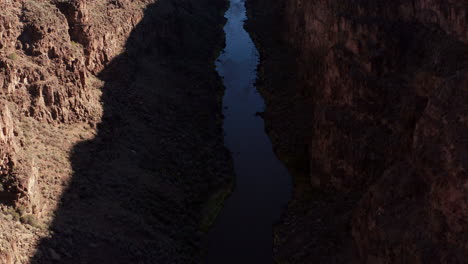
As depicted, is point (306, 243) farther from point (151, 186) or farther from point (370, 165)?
point (151, 186)

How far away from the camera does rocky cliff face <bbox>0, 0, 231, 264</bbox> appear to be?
115ft

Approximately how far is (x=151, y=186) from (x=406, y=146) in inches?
776

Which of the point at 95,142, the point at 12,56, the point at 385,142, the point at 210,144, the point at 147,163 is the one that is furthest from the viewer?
the point at 210,144

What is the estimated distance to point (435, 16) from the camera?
1658 inches

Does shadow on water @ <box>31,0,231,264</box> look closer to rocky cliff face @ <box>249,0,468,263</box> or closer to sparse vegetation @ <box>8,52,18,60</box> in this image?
rocky cliff face @ <box>249,0,468,263</box>

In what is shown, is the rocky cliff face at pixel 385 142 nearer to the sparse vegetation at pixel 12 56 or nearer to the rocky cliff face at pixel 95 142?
the rocky cliff face at pixel 95 142

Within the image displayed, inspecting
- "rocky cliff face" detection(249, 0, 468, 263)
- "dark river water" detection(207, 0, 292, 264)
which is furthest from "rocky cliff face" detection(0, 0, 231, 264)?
"rocky cliff face" detection(249, 0, 468, 263)

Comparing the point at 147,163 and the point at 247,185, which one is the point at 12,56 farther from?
the point at 247,185

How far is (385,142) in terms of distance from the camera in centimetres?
4003

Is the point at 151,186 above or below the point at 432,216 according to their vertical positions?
below

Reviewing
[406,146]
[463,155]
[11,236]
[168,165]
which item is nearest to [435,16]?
[406,146]

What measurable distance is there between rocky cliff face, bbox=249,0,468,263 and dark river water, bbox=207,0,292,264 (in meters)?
1.49

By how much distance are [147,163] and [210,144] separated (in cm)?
948

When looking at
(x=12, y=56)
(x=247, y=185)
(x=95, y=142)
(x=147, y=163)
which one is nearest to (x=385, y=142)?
(x=247, y=185)
